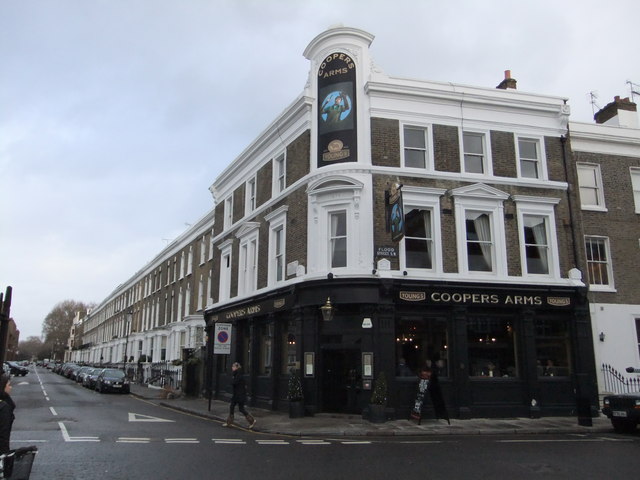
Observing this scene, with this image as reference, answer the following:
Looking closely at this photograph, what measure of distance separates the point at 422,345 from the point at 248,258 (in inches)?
374

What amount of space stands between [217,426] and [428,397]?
6.78 m

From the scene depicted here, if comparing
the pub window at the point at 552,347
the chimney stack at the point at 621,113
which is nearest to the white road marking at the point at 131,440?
the pub window at the point at 552,347

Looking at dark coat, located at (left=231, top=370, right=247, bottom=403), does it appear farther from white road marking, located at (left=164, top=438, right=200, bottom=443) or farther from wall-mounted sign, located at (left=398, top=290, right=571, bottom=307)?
wall-mounted sign, located at (left=398, top=290, right=571, bottom=307)

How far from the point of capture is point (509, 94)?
20.5 meters

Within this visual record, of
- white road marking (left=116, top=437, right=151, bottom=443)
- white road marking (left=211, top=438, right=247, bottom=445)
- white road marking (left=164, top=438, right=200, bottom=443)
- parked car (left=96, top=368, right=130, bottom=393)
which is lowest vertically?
white road marking (left=211, top=438, right=247, bottom=445)

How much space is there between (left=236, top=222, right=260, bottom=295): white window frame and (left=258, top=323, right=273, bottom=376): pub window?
6.70 feet

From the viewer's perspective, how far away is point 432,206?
18891 mm

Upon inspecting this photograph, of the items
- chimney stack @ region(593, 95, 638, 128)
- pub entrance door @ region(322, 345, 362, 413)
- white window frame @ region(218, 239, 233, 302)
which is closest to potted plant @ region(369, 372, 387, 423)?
pub entrance door @ region(322, 345, 362, 413)

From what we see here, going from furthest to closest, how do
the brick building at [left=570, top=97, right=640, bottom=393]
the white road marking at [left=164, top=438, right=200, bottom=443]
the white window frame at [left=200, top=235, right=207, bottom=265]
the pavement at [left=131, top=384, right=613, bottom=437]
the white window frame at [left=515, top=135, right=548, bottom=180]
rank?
the white window frame at [left=200, top=235, right=207, bottom=265] → the white window frame at [left=515, top=135, right=548, bottom=180] → the brick building at [left=570, top=97, right=640, bottom=393] → the pavement at [left=131, top=384, right=613, bottom=437] → the white road marking at [left=164, top=438, right=200, bottom=443]

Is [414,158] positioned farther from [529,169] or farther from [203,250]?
[203,250]

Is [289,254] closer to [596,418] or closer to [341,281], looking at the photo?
[341,281]

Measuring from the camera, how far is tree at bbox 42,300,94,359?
145m

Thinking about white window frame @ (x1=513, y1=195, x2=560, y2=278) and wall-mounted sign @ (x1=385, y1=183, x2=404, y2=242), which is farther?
white window frame @ (x1=513, y1=195, x2=560, y2=278)

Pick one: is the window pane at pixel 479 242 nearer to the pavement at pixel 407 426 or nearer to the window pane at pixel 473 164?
the window pane at pixel 473 164
